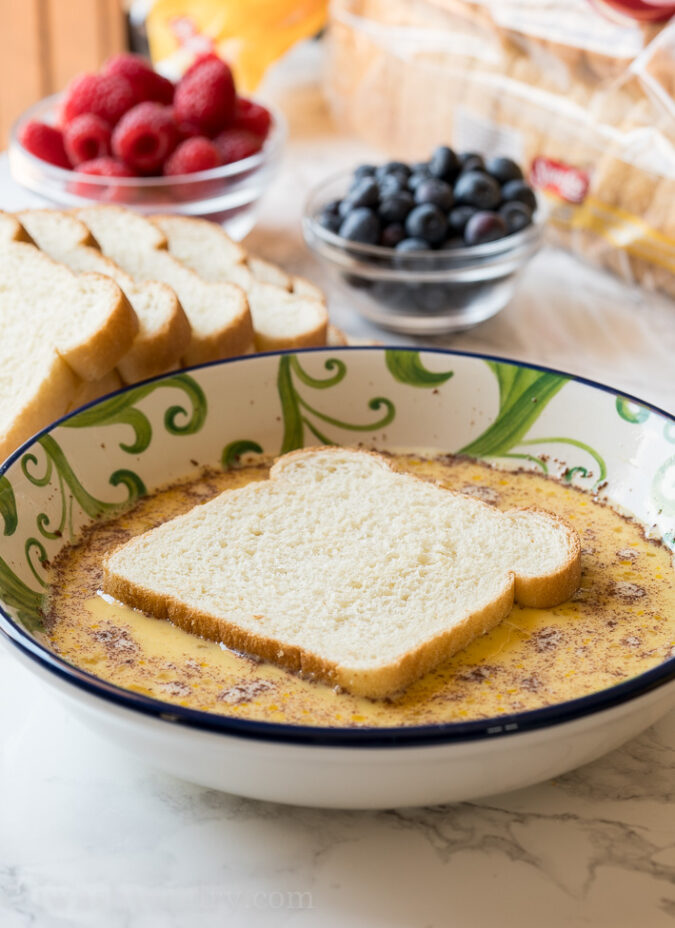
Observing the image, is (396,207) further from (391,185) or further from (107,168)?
(107,168)

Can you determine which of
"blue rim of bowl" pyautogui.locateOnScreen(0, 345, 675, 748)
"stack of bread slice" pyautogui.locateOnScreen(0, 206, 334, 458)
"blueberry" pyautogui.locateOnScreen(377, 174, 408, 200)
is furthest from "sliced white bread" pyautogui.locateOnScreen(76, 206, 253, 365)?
"blue rim of bowl" pyautogui.locateOnScreen(0, 345, 675, 748)

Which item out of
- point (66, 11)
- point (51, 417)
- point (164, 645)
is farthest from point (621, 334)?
point (66, 11)

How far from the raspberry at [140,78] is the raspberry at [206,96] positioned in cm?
4

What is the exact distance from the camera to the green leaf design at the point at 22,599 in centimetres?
108

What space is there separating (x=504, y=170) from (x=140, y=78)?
2.67 feet

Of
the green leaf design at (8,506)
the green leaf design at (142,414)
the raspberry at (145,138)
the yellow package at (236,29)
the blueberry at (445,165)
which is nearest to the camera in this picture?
the green leaf design at (8,506)

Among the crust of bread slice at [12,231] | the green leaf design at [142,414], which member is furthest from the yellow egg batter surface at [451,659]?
the crust of bread slice at [12,231]

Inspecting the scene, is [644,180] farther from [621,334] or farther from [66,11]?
[66,11]

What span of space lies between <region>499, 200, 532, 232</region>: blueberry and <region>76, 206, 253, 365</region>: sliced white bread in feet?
2.01

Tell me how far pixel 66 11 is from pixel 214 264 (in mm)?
2421

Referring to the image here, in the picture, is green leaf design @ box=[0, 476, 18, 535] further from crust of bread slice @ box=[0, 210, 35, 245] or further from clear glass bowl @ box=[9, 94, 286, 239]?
clear glass bowl @ box=[9, 94, 286, 239]

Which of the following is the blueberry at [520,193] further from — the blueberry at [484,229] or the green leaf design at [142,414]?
the green leaf design at [142,414]

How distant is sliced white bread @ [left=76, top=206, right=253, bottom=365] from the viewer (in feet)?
5.29

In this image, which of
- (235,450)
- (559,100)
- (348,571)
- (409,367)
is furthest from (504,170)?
(348,571)
